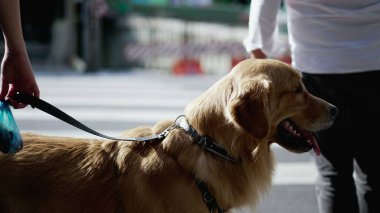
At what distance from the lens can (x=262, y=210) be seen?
14.3 feet

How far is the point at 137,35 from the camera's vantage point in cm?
2045

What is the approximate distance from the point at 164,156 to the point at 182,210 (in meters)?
0.28

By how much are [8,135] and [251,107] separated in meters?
1.14

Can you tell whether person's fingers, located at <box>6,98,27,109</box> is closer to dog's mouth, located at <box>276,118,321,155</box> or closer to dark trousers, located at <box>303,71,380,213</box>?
dog's mouth, located at <box>276,118,321,155</box>

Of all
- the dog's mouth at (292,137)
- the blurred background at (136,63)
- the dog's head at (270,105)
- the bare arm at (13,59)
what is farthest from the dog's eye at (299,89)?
the bare arm at (13,59)

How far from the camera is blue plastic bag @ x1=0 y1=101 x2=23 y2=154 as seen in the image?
2.45m

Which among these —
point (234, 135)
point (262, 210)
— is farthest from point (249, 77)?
point (262, 210)

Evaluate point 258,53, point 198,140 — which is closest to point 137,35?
point 258,53

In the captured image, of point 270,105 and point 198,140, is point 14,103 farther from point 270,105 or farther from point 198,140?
point 270,105

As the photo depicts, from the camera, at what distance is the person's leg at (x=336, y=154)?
3.09 m

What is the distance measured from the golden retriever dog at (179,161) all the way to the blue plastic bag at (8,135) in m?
0.11

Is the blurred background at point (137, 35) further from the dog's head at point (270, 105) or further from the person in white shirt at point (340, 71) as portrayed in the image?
the dog's head at point (270, 105)

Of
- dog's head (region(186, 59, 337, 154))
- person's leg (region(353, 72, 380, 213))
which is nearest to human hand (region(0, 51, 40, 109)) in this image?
dog's head (region(186, 59, 337, 154))

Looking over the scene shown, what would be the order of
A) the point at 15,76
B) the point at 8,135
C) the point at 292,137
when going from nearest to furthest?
the point at 8,135, the point at 15,76, the point at 292,137
